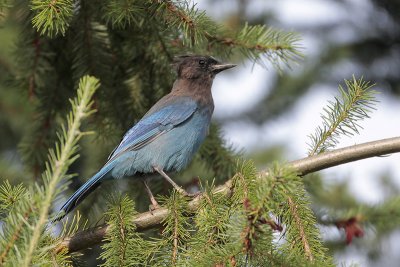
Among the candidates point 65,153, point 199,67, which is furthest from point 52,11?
point 199,67

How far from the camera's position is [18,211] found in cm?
211

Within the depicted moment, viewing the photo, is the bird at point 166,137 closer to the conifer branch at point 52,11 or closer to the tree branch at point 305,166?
the tree branch at point 305,166

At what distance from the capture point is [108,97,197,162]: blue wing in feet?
13.6

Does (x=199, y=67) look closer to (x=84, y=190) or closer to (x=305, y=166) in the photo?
(x=84, y=190)

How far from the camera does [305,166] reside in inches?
114

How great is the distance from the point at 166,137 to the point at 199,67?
27.7 inches

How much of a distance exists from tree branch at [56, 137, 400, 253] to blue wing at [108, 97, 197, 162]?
3.51 ft

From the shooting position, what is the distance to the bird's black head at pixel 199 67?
465 centimetres

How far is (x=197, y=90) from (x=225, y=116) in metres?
1.49

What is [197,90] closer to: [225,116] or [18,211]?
[225,116]

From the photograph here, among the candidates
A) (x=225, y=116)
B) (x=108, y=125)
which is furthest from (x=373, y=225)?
(x=225, y=116)

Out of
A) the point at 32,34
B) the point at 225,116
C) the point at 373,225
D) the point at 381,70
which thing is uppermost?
the point at 381,70

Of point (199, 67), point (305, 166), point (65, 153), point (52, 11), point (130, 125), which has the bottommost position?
point (65, 153)

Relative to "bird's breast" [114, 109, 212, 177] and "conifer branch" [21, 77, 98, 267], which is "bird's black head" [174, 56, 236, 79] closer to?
"bird's breast" [114, 109, 212, 177]
